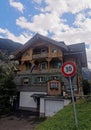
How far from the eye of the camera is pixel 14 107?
3039 centimetres

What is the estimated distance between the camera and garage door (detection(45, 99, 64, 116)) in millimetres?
24028

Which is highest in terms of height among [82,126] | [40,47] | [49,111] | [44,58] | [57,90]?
[40,47]

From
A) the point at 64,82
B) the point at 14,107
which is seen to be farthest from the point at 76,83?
the point at 14,107

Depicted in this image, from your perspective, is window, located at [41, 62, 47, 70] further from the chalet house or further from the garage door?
the garage door

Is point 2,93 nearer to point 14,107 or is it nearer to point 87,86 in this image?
point 14,107

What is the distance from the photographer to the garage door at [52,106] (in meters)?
24.0

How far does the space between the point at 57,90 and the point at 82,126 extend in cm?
1968

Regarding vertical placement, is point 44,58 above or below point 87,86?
above

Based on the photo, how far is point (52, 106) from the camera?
24469 mm

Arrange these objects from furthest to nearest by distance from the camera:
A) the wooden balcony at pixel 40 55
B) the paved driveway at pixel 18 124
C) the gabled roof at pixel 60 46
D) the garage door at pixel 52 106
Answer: the wooden balcony at pixel 40 55, the gabled roof at pixel 60 46, the garage door at pixel 52 106, the paved driveway at pixel 18 124

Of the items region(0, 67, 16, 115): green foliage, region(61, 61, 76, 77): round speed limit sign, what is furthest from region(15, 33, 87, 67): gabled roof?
region(61, 61, 76, 77): round speed limit sign

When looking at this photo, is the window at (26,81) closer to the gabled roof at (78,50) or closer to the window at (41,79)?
the window at (41,79)

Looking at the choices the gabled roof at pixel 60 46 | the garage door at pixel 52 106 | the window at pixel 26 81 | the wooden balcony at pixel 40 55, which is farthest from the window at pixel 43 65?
the garage door at pixel 52 106

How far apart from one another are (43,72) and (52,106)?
28.5 ft
